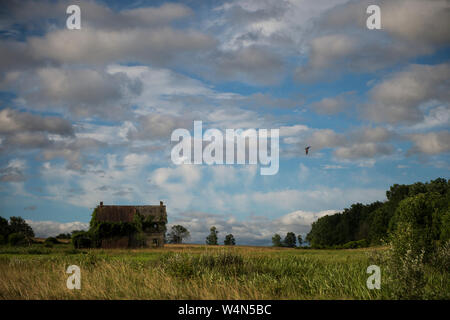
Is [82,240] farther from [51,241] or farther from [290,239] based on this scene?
[290,239]

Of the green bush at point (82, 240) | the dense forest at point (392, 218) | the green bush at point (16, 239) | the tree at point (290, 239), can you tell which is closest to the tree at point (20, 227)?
the green bush at point (16, 239)

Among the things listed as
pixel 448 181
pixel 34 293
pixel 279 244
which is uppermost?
pixel 448 181

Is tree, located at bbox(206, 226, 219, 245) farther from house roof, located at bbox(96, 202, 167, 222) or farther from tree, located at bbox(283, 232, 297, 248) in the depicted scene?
tree, located at bbox(283, 232, 297, 248)

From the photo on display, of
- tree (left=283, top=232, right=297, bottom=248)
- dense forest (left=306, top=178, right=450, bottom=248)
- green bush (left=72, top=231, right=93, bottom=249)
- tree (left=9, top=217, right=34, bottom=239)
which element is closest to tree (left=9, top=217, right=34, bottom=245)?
tree (left=9, top=217, right=34, bottom=239)

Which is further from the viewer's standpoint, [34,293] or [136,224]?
[136,224]

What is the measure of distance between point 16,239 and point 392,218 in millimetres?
65813

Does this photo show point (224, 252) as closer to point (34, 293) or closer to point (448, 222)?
point (34, 293)

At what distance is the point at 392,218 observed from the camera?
245ft

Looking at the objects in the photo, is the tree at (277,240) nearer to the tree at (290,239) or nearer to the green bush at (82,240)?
the tree at (290,239)

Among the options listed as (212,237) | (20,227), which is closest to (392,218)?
(212,237)
